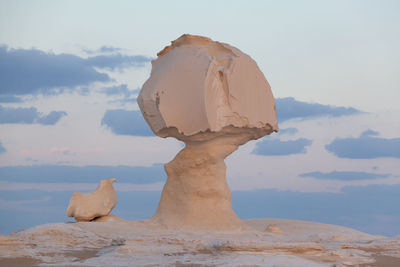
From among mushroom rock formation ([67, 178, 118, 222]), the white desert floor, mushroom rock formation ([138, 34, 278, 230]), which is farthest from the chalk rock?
the white desert floor

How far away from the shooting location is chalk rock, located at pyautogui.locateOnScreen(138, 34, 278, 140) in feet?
45.6

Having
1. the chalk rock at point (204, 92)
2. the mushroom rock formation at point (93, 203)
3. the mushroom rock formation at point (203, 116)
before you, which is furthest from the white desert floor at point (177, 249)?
the chalk rock at point (204, 92)

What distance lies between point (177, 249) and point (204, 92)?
4.61 metres

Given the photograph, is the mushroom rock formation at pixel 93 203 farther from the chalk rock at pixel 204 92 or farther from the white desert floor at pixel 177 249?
the chalk rock at pixel 204 92

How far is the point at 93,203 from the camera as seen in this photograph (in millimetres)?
15266

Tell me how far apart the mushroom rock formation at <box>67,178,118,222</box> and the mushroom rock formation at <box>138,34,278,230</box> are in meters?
1.31

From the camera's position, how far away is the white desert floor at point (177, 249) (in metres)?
9.38

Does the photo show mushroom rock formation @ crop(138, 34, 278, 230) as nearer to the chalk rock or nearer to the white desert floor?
the chalk rock

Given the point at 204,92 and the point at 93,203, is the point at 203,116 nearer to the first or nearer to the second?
the point at 204,92

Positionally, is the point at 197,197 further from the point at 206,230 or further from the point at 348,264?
the point at 348,264

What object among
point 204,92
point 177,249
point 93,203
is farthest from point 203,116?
point 177,249

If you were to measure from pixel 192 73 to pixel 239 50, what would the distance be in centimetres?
183

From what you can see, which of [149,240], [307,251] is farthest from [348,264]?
[149,240]

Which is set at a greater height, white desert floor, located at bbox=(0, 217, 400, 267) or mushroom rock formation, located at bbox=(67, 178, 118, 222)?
mushroom rock formation, located at bbox=(67, 178, 118, 222)
